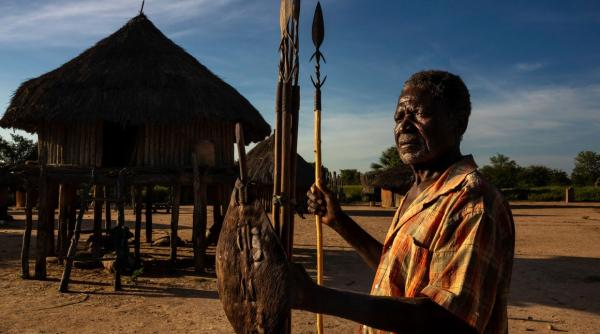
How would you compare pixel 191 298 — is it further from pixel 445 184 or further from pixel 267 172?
pixel 267 172

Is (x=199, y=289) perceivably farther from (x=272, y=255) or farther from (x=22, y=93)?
(x=272, y=255)

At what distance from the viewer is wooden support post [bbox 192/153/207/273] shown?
30.7 ft

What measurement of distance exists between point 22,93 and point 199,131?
12.7ft

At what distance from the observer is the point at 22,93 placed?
1044 cm

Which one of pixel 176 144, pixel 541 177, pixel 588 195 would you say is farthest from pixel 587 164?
pixel 176 144

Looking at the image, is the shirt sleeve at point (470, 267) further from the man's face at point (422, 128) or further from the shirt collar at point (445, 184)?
the man's face at point (422, 128)

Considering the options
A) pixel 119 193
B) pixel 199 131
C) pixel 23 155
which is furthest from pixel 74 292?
pixel 23 155

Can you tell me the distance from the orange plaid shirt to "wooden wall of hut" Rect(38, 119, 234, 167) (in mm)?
8911

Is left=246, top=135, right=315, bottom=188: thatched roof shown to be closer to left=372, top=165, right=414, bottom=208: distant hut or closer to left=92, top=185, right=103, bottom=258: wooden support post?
left=372, top=165, right=414, bottom=208: distant hut

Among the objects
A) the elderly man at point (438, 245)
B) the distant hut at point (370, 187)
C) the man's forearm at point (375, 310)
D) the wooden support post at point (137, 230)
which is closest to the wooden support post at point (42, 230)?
the wooden support post at point (137, 230)

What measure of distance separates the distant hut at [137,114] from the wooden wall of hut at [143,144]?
2cm

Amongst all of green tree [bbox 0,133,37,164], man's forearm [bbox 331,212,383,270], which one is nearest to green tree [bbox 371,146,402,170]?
green tree [bbox 0,133,37,164]

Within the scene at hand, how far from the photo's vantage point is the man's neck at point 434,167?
164cm

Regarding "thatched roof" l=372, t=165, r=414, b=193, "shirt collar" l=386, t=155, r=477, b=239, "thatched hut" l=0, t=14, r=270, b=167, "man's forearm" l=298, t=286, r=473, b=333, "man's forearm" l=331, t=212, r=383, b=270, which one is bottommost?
"man's forearm" l=298, t=286, r=473, b=333
